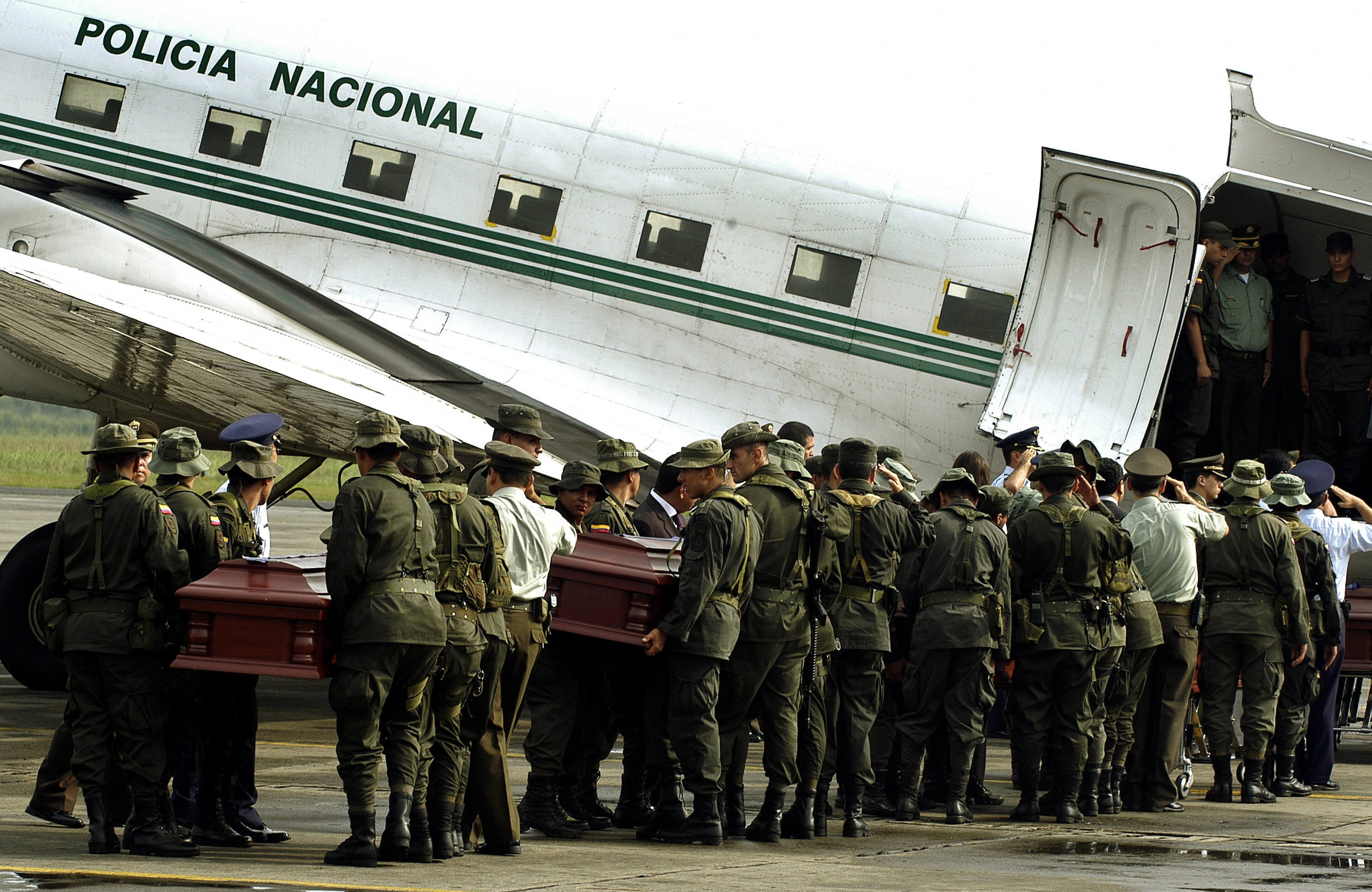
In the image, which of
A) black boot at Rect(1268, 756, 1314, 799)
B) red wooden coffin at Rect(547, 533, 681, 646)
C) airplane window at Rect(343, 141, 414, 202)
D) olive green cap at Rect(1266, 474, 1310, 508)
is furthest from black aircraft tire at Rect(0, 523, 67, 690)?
olive green cap at Rect(1266, 474, 1310, 508)

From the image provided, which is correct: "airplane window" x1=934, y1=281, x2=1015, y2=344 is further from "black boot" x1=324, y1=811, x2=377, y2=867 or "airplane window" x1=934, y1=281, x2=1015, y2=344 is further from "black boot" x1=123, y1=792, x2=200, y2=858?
"black boot" x1=123, y1=792, x2=200, y2=858

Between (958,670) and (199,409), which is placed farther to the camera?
(199,409)

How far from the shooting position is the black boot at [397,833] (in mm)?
6895

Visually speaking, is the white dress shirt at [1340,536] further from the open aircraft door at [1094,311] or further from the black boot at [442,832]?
the black boot at [442,832]

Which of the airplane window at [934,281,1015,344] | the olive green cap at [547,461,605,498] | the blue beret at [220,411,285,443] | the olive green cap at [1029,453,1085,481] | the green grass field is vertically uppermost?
the airplane window at [934,281,1015,344]

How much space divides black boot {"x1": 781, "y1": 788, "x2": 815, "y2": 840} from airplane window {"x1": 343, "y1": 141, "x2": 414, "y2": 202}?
22.0 ft

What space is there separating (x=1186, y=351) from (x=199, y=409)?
791 cm

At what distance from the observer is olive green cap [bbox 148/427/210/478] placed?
7680mm

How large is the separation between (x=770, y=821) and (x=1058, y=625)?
236cm

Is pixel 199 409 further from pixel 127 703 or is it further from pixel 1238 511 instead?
pixel 1238 511

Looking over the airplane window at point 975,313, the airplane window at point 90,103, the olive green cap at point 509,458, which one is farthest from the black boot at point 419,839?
the airplane window at point 90,103

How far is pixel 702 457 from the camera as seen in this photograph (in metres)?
8.12

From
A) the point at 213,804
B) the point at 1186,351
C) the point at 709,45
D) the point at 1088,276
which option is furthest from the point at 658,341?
the point at 213,804

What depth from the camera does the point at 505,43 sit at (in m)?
13.0
